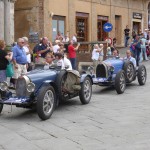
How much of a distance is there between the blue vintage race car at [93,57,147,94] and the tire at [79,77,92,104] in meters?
1.66

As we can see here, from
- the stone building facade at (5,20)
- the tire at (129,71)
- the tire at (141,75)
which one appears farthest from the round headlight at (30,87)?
the stone building facade at (5,20)

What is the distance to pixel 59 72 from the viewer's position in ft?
29.2

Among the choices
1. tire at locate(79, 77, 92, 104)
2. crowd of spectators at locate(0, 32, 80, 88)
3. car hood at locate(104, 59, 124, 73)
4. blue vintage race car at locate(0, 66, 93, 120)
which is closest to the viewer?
blue vintage race car at locate(0, 66, 93, 120)

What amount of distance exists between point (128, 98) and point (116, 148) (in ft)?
15.8

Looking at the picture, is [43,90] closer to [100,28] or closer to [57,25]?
[57,25]

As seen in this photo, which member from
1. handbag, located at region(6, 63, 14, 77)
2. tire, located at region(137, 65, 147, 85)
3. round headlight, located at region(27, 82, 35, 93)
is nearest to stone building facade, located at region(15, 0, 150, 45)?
tire, located at region(137, 65, 147, 85)

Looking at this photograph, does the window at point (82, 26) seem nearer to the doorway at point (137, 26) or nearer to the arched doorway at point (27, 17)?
the arched doorway at point (27, 17)

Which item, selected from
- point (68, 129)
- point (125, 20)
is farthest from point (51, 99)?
point (125, 20)

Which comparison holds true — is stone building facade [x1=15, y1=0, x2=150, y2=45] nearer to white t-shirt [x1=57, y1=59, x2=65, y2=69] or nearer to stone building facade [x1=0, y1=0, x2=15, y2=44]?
stone building facade [x1=0, y1=0, x2=15, y2=44]

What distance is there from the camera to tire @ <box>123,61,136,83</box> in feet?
40.6

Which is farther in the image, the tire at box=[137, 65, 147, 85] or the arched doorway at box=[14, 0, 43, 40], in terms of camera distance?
the arched doorway at box=[14, 0, 43, 40]

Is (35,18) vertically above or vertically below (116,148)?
above

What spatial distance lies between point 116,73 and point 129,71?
32.0 inches

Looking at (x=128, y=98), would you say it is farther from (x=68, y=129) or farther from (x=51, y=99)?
(x=68, y=129)
